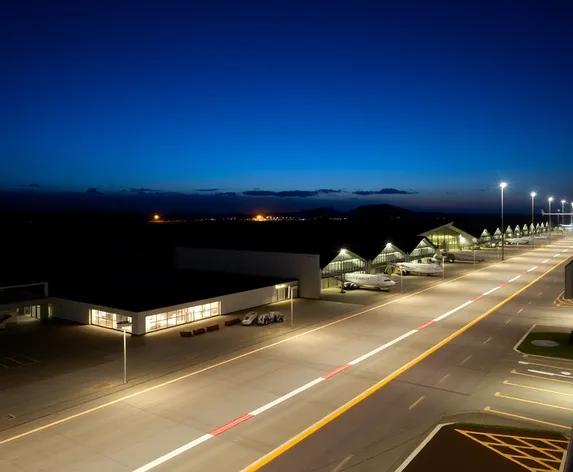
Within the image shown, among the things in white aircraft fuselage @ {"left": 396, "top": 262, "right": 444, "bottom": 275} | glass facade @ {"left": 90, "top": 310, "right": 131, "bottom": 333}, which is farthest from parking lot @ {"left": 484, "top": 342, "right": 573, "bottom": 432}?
white aircraft fuselage @ {"left": 396, "top": 262, "right": 444, "bottom": 275}

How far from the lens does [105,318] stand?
4425 centimetres

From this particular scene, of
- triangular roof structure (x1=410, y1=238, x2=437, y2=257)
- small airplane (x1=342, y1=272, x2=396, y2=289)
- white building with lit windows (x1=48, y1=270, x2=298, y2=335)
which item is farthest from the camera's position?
triangular roof structure (x1=410, y1=238, x2=437, y2=257)

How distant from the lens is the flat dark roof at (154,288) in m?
46.4

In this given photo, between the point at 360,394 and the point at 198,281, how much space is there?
118 feet

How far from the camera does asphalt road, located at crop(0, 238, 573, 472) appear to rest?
67.3ft

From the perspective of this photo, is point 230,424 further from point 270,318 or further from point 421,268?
point 421,268

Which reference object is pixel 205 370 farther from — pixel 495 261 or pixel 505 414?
pixel 495 261

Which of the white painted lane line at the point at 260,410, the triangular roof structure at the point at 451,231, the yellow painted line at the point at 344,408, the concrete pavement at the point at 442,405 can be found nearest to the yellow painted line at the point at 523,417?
the concrete pavement at the point at 442,405

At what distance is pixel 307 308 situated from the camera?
53.9 metres

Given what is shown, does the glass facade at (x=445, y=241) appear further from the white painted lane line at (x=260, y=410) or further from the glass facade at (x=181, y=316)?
the white painted lane line at (x=260, y=410)

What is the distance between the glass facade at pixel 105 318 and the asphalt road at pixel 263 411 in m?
13.7

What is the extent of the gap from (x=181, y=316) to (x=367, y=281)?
30560 millimetres

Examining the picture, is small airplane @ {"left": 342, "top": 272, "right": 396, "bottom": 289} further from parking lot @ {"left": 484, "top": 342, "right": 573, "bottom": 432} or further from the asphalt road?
parking lot @ {"left": 484, "top": 342, "right": 573, "bottom": 432}

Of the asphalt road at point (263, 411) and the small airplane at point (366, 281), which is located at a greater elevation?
the small airplane at point (366, 281)
